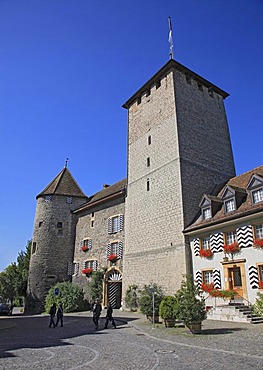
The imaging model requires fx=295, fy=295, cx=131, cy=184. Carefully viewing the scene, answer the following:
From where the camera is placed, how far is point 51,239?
1107 inches

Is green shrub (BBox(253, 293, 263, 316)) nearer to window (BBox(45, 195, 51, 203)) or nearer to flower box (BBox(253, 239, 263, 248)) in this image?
flower box (BBox(253, 239, 263, 248))

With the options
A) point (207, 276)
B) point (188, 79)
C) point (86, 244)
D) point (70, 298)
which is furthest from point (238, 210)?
point (86, 244)

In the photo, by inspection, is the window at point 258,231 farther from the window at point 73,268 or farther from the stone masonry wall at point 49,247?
the stone masonry wall at point 49,247

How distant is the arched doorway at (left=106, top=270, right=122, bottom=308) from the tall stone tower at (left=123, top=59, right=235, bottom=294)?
6.04 ft

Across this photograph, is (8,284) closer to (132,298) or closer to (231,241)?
(132,298)

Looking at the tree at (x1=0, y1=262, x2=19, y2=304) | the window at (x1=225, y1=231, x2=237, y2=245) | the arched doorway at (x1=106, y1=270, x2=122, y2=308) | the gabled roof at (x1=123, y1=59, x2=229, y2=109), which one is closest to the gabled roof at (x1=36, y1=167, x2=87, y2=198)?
the arched doorway at (x1=106, y1=270, x2=122, y2=308)

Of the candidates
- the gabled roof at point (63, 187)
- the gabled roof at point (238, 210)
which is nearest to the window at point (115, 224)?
the gabled roof at point (238, 210)

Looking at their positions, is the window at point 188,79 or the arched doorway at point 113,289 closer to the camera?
the arched doorway at point 113,289

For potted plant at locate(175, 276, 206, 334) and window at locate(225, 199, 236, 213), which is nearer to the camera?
potted plant at locate(175, 276, 206, 334)

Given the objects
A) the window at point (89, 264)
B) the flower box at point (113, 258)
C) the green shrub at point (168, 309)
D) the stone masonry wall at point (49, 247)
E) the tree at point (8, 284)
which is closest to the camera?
the green shrub at point (168, 309)

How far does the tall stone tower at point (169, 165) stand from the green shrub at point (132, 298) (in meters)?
0.54

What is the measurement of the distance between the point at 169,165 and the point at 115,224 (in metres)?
7.15

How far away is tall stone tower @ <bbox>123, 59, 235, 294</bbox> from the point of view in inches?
732

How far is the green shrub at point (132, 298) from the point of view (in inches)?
769
